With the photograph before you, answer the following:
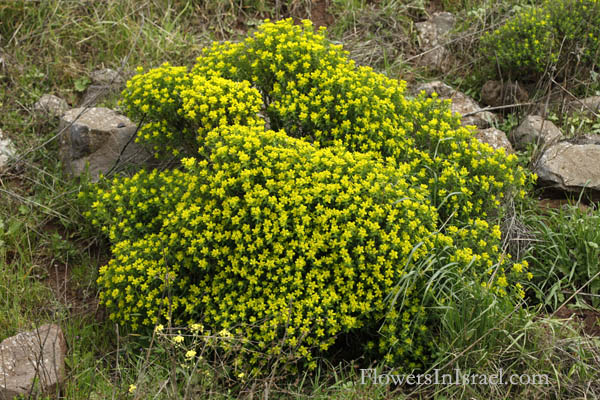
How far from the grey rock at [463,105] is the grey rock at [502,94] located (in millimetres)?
115

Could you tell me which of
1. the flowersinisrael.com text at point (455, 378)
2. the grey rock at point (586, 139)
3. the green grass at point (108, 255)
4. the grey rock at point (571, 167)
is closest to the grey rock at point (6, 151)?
the green grass at point (108, 255)

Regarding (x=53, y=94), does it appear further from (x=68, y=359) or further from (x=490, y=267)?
(x=490, y=267)

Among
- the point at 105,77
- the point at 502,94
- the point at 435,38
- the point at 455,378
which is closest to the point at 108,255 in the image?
the point at 105,77

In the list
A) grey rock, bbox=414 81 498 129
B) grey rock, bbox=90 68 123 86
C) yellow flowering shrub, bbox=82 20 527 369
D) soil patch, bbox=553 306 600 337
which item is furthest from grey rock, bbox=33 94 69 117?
soil patch, bbox=553 306 600 337

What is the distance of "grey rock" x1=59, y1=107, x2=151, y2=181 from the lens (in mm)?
4508

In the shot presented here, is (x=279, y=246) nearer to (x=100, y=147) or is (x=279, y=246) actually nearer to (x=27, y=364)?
(x=27, y=364)

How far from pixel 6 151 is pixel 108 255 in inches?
54.6

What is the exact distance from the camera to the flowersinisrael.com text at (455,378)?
2869mm

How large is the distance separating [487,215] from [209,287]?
5.61ft

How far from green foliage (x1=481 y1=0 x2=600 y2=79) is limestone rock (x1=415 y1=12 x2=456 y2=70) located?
1.76 feet

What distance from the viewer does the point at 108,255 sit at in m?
4.12

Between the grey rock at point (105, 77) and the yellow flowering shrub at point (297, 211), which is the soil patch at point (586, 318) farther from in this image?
the grey rock at point (105, 77)

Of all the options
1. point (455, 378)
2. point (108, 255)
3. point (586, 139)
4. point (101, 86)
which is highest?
point (101, 86)

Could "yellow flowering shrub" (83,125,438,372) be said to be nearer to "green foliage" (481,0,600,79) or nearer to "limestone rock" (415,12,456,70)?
"green foliage" (481,0,600,79)
